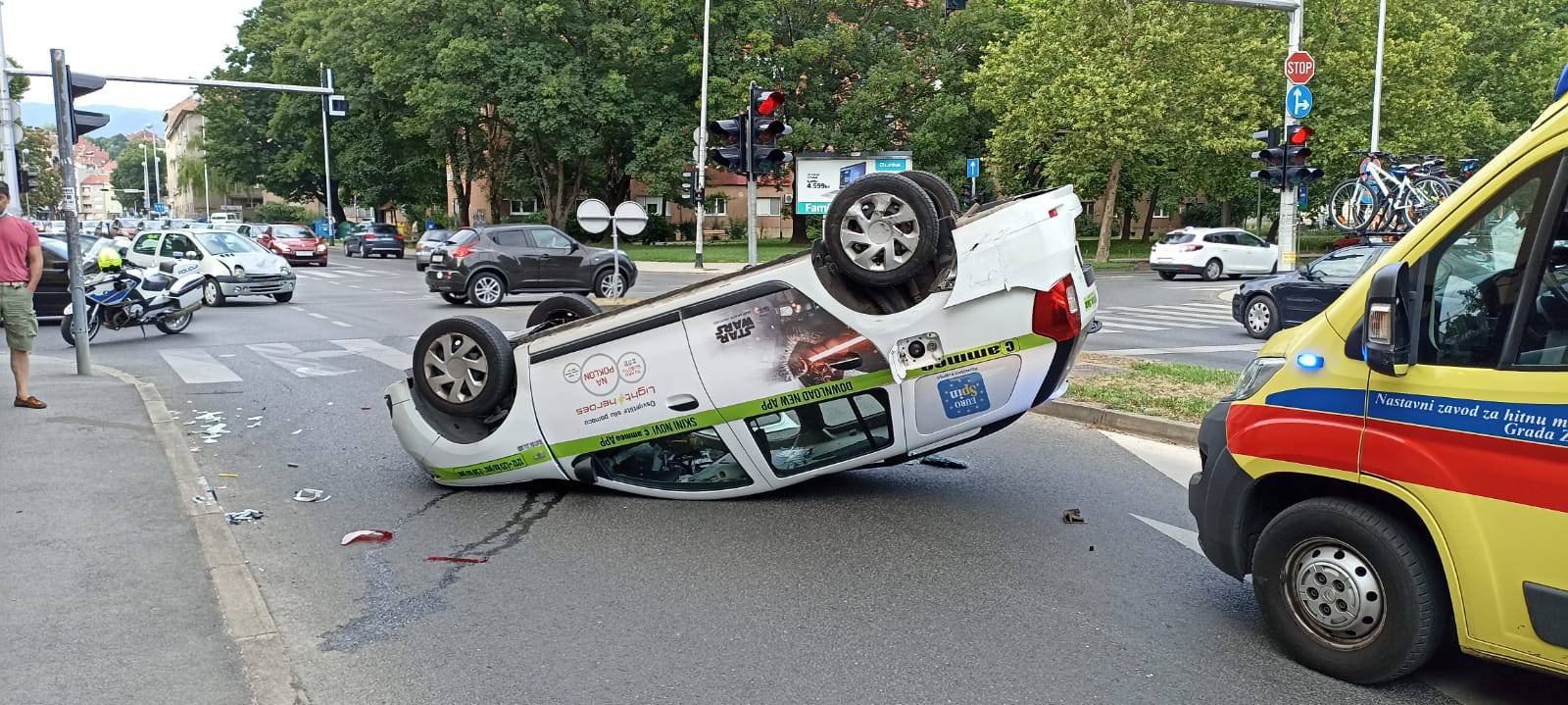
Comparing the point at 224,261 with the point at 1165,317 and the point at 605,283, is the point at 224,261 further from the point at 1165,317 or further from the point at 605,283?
the point at 1165,317

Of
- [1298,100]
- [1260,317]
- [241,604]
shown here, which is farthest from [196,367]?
[1298,100]

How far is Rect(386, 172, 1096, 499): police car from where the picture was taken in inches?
224

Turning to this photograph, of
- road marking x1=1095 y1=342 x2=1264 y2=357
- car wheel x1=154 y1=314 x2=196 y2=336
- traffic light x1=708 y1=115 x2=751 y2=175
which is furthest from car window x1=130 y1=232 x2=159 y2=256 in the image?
road marking x1=1095 y1=342 x2=1264 y2=357

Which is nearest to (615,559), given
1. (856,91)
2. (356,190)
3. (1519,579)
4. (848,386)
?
(848,386)

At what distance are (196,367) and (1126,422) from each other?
10406mm

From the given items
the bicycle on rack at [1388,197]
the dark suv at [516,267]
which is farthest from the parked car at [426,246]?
the bicycle on rack at [1388,197]

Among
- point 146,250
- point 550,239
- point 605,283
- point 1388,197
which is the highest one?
point 1388,197

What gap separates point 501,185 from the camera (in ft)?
178

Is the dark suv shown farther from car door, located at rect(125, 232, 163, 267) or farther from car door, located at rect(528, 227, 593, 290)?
car door, located at rect(125, 232, 163, 267)

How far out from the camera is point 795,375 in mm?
5973

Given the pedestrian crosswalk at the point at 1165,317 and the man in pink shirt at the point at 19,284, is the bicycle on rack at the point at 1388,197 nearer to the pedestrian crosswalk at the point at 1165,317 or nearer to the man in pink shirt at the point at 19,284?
the pedestrian crosswalk at the point at 1165,317

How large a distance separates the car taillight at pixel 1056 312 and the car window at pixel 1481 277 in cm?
196

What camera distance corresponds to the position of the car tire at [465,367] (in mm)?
6684

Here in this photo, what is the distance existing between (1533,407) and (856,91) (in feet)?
136
